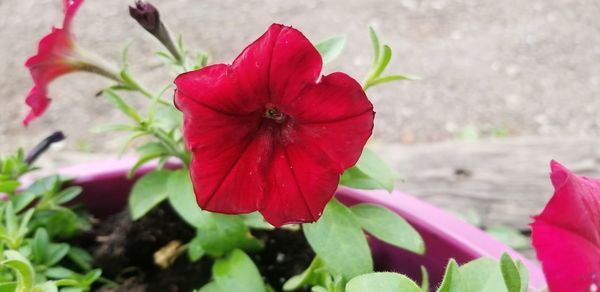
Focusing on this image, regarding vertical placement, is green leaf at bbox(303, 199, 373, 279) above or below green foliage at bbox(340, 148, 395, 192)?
below

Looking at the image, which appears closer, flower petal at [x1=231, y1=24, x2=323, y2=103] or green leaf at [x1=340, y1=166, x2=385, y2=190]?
flower petal at [x1=231, y1=24, x2=323, y2=103]

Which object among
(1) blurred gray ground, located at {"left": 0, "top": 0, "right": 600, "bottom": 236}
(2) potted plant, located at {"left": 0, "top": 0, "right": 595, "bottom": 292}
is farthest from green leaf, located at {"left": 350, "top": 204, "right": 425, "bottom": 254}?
(1) blurred gray ground, located at {"left": 0, "top": 0, "right": 600, "bottom": 236}

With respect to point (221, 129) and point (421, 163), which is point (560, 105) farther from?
point (221, 129)

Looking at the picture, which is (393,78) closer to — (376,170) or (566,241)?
(376,170)

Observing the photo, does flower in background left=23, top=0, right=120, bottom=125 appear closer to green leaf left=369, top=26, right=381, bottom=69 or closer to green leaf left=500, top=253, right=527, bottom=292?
green leaf left=369, top=26, right=381, bottom=69

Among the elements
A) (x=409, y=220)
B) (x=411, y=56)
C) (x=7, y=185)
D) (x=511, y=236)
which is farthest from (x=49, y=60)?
(x=411, y=56)

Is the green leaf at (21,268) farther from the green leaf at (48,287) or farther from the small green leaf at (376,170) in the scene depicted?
the small green leaf at (376,170)

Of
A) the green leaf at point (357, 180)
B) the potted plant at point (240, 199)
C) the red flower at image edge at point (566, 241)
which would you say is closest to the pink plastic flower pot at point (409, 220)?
the potted plant at point (240, 199)
